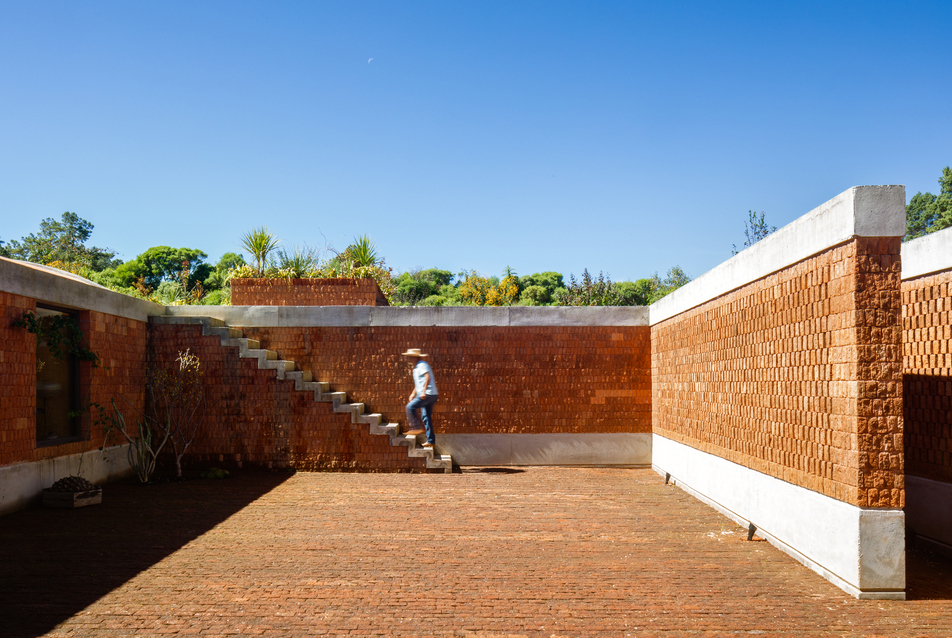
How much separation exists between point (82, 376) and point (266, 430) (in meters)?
2.71

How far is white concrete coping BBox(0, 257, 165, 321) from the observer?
7.07 metres

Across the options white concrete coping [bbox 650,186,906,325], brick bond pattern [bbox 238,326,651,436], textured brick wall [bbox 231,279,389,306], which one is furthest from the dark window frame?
Result: white concrete coping [bbox 650,186,906,325]

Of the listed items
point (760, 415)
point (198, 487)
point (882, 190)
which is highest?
point (882, 190)

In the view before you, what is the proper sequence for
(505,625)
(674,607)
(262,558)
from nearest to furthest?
(505,625)
(674,607)
(262,558)

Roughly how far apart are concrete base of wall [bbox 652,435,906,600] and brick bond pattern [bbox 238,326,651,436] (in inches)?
128

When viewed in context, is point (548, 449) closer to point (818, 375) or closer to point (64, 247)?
point (818, 375)

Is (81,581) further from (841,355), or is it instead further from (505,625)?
(841,355)

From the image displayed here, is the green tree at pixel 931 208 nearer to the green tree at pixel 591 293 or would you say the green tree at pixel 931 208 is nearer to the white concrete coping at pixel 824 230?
the green tree at pixel 591 293

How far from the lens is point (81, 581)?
4816 mm

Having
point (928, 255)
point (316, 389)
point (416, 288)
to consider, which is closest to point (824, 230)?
point (928, 255)

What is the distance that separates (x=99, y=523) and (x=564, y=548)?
5001mm

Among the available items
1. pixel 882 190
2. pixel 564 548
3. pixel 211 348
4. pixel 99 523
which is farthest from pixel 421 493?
pixel 882 190

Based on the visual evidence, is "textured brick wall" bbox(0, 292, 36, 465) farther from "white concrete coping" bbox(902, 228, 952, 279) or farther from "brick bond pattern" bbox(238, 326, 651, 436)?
"white concrete coping" bbox(902, 228, 952, 279)

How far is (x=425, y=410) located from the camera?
32.2 ft
